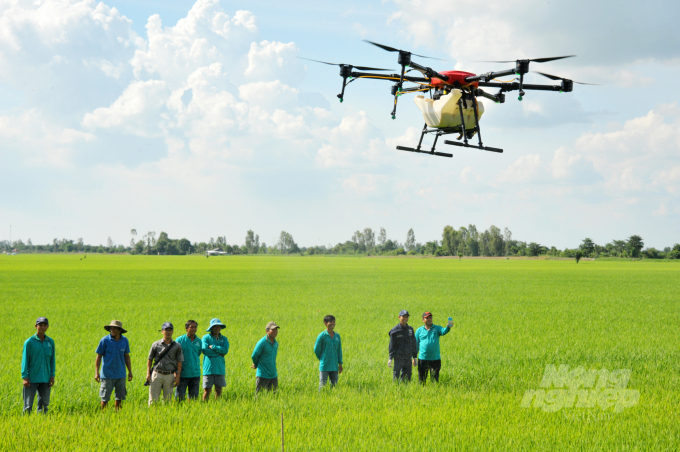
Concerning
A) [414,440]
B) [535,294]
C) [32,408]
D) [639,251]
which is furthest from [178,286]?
[639,251]

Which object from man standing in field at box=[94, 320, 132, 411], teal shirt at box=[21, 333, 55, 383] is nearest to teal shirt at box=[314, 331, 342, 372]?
man standing in field at box=[94, 320, 132, 411]

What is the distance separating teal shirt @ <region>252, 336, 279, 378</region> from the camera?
9344 millimetres

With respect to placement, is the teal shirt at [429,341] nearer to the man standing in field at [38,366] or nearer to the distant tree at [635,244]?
the man standing in field at [38,366]

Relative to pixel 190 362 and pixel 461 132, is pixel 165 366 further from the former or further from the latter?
pixel 461 132

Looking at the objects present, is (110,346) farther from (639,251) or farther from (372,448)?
(639,251)

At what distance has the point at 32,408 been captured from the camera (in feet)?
29.5

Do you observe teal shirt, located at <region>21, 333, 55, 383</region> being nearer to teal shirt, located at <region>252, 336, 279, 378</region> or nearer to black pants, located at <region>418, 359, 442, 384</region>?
teal shirt, located at <region>252, 336, 279, 378</region>

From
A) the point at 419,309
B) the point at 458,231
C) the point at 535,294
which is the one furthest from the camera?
the point at 458,231

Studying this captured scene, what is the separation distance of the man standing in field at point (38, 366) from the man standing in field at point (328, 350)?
4711 mm

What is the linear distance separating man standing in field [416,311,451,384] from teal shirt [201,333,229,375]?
4082mm

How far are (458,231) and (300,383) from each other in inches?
7449

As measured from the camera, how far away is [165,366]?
8812 millimetres

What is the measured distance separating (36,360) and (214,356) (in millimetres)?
2935

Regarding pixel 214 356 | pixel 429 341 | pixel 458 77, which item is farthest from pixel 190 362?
pixel 458 77
